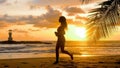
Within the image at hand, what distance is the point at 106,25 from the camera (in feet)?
19.1

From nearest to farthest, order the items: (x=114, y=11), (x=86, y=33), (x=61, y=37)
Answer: (x=86, y=33) → (x=114, y=11) → (x=61, y=37)

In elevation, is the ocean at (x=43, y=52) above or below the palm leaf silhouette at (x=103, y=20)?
below

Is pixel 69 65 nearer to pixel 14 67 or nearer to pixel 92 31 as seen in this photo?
pixel 14 67

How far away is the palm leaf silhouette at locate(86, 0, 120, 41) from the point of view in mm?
5792

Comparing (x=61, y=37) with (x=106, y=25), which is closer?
(x=106, y=25)

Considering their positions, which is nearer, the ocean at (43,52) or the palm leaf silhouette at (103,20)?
the palm leaf silhouette at (103,20)

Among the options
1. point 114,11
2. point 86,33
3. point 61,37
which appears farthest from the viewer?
point 61,37

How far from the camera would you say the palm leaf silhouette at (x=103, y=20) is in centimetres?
579

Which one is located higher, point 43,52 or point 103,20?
point 103,20

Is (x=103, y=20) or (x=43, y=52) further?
(x=43, y=52)

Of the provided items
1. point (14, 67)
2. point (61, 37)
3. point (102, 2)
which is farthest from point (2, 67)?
point (102, 2)

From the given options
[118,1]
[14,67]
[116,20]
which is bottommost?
[14,67]

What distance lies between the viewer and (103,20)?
5.95 meters

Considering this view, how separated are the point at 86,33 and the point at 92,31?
0.13 meters
